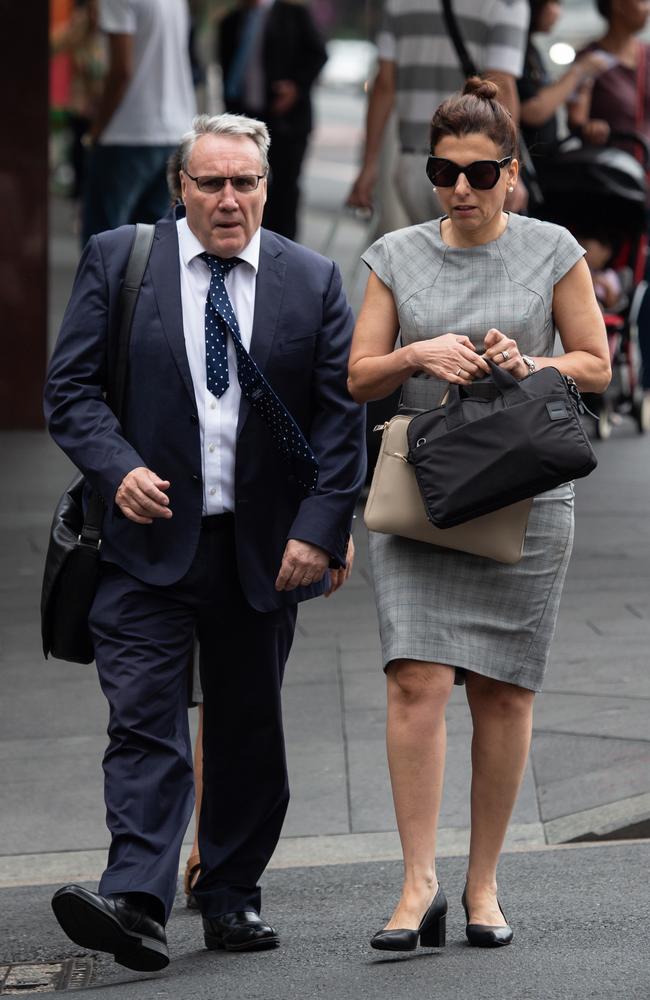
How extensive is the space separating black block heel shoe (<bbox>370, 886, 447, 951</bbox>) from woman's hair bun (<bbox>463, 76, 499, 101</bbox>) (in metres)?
1.82

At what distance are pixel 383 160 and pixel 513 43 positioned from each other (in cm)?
249

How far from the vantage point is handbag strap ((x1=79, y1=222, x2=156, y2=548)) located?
439cm

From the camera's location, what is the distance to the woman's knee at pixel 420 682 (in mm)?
4379

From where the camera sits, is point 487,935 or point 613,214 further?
point 613,214

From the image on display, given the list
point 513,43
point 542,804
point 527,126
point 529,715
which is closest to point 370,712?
point 542,804

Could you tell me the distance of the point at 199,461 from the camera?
4.38 m

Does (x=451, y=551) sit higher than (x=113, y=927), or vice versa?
(x=451, y=551)

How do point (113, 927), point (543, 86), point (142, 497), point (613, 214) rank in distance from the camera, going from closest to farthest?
point (113, 927) < point (142, 497) < point (543, 86) < point (613, 214)

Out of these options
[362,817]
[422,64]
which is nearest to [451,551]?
[362,817]

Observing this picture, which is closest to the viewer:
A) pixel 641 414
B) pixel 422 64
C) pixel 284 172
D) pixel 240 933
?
pixel 240 933

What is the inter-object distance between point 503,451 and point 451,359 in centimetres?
23

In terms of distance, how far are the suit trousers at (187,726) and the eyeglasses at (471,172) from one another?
909 millimetres

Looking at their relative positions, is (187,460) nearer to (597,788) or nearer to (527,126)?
(597,788)

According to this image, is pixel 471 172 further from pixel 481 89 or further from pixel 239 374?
pixel 239 374
